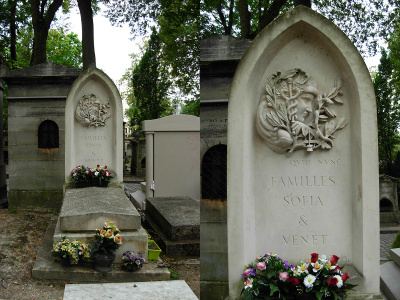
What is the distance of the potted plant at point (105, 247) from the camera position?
712 centimetres

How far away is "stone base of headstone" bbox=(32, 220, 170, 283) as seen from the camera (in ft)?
23.0

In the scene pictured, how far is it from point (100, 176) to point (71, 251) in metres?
4.74

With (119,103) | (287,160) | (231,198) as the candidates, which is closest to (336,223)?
(287,160)

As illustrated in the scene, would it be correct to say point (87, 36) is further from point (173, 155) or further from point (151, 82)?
point (151, 82)

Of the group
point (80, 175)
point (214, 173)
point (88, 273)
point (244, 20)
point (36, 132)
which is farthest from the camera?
point (36, 132)

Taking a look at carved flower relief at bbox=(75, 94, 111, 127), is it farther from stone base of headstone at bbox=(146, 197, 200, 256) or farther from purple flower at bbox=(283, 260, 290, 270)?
purple flower at bbox=(283, 260, 290, 270)

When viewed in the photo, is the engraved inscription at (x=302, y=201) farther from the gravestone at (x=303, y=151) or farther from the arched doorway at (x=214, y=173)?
the arched doorway at (x=214, y=173)

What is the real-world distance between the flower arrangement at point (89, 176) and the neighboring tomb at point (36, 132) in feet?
7.96

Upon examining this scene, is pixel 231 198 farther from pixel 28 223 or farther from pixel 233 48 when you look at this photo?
pixel 28 223

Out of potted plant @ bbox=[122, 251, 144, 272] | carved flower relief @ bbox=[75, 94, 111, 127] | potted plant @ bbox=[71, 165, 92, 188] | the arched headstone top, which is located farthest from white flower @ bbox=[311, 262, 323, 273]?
carved flower relief @ bbox=[75, 94, 111, 127]

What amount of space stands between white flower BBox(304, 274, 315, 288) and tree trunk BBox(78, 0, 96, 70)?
39.3 ft

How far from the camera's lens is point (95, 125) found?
12438 mm

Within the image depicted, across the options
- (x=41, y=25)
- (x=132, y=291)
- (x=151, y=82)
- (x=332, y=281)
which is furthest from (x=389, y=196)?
(x=151, y=82)

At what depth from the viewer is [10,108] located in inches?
542
